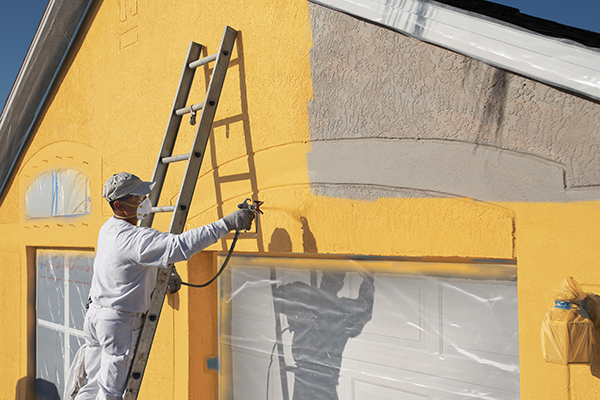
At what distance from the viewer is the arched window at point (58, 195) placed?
4.92m

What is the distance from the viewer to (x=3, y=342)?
20.6ft

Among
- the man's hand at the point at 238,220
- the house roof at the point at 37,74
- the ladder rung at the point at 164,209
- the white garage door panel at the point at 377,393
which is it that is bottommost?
the white garage door panel at the point at 377,393

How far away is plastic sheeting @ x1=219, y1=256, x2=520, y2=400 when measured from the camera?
2.34 meters

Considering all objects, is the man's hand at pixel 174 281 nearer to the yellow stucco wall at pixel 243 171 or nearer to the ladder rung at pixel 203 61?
the yellow stucco wall at pixel 243 171

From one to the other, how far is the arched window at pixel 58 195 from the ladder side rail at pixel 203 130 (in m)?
2.15

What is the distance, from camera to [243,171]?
324 cm

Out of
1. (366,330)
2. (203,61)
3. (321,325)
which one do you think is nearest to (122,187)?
(203,61)

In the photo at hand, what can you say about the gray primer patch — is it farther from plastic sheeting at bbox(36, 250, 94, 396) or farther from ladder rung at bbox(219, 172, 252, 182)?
plastic sheeting at bbox(36, 250, 94, 396)

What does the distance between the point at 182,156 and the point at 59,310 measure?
339 centimetres

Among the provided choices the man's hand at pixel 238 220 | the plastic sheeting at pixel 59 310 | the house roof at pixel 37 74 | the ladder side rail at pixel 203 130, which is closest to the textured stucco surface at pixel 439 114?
the man's hand at pixel 238 220

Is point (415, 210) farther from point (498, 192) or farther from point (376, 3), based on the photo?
point (376, 3)

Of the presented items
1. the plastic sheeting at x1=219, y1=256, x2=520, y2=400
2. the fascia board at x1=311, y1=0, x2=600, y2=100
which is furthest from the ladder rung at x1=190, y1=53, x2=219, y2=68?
the plastic sheeting at x1=219, y1=256, x2=520, y2=400

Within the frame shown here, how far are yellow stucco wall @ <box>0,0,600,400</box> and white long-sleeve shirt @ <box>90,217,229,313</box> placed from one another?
1.94 feet

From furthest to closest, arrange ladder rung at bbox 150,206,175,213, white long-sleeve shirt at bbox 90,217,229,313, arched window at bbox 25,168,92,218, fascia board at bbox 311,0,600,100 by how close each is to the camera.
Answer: arched window at bbox 25,168,92,218, ladder rung at bbox 150,206,175,213, white long-sleeve shirt at bbox 90,217,229,313, fascia board at bbox 311,0,600,100
